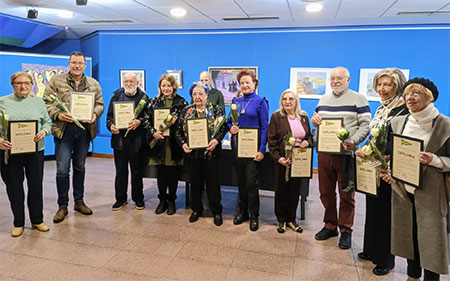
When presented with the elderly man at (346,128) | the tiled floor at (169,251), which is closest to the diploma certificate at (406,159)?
the elderly man at (346,128)

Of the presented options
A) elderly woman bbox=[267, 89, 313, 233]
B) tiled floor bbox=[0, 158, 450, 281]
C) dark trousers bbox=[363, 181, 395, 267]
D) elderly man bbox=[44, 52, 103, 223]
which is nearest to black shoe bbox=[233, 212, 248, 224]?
tiled floor bbox=[0, 158, 450, 281]

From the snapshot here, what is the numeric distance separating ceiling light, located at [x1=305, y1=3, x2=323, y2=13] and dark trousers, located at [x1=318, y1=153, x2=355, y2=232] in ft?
9.13

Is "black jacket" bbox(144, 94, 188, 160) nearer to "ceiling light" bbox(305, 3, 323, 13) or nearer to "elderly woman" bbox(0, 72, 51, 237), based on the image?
"elderly woman" bbox(0, 72, 51, 237)

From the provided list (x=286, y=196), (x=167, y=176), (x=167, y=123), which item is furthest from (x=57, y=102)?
(x=286, y=196)

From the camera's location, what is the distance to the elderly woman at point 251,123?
343 cm

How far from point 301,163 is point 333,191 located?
41 cm

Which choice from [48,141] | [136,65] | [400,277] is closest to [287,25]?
[136,65]

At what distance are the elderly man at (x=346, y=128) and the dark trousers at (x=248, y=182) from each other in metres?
0.68

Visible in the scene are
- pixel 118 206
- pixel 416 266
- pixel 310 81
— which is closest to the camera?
pixel 416 266

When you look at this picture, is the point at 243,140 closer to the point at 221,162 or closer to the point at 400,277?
the point at 221,162

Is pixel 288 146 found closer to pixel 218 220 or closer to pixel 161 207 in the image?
pixel 218 220

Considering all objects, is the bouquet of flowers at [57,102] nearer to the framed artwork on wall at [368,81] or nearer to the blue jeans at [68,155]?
the blue jeans at [68,155]

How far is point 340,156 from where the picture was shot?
3096 millimetres

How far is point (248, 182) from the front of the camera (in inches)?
140
